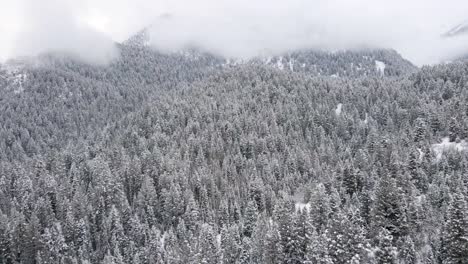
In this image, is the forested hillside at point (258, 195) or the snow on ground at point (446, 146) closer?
the forested hillside at point (258, 195)

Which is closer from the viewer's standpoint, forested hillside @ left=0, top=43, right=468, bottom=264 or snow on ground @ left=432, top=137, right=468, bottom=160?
forested hillside @ left=0, top=43, right=468, bottom=264

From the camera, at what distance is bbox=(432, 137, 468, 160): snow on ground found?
136750 mm

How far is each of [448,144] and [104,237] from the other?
108 m

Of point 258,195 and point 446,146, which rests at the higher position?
point 446,146

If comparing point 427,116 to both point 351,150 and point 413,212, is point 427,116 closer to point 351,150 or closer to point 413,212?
point 351,150

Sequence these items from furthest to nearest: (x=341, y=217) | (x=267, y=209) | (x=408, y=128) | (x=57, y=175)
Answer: (x=408, y=128) < (x=57, y=175) < (x=267, y=209) < (x=341, y=217)

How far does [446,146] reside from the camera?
471 feet

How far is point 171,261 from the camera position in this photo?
317 feet

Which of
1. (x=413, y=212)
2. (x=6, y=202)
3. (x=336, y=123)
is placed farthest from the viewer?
(x=336, y=123)

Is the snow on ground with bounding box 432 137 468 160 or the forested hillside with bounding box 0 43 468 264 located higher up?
the snow on ground with bounding box 432 137 468 160

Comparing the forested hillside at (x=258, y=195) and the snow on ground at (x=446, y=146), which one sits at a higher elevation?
the snow on ground at (x=446, y=146)

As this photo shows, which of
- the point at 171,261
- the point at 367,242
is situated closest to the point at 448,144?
the point at 367,242

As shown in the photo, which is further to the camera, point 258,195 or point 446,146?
point 446,146

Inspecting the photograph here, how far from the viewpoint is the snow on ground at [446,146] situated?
137m
